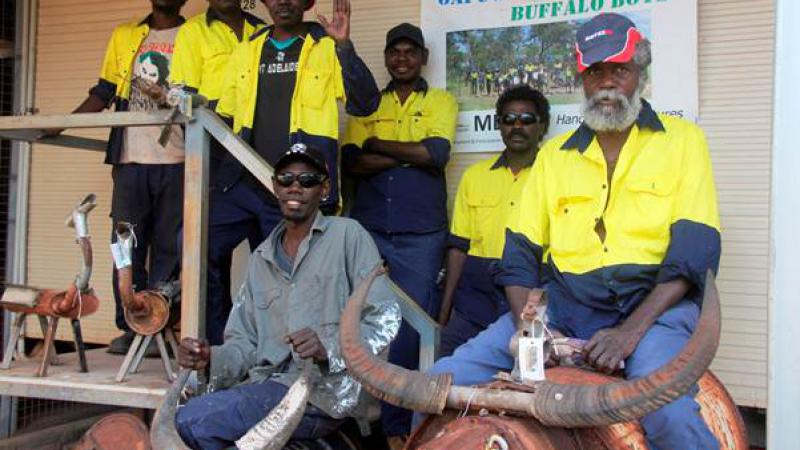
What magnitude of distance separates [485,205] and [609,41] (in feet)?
5.90

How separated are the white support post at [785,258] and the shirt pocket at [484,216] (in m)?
2.41

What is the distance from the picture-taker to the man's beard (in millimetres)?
3479

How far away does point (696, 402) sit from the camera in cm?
299

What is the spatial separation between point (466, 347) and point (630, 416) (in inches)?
44.3

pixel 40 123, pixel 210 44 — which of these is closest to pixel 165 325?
pixel 40 123

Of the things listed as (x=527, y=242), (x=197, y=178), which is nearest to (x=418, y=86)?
(x=197, y=178)

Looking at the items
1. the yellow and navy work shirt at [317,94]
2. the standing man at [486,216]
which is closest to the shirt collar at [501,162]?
the standing man at [486,216]

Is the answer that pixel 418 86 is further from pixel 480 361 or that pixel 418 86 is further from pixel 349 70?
pixel 480 361

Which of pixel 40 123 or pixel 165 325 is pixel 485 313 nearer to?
pixel 165 325

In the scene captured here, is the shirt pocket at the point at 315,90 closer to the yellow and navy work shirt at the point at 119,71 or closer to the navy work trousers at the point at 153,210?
the navy work trousers at the point at 153,210

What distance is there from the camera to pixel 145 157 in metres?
5.38

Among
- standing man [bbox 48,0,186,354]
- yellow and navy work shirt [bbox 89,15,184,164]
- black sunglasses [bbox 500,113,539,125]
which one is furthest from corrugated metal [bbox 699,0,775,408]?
yellow and navy work shirt [bbox 89,15,184,164]

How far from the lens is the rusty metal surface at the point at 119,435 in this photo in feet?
12.7

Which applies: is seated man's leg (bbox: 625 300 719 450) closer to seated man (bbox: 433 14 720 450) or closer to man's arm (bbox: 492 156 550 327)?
seated man (bbox: 433 14 720 450)
